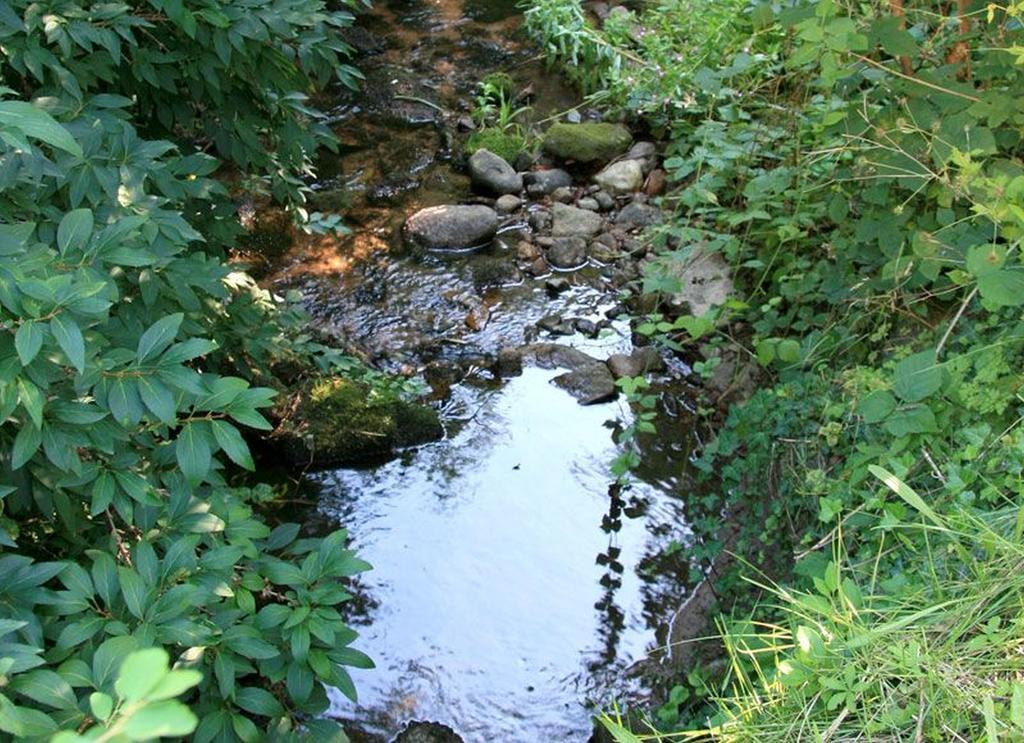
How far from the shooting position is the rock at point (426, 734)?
9.37 feet

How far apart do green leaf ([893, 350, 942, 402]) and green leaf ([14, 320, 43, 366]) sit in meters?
1.96

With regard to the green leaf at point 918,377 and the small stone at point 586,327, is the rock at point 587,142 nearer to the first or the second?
the small stone at point 586,327

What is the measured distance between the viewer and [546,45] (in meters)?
7.29

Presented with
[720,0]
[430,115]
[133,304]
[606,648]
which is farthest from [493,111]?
[133,304]

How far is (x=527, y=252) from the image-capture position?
5430mm

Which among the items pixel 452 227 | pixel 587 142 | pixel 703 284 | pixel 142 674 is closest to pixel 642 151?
pixel 587 142

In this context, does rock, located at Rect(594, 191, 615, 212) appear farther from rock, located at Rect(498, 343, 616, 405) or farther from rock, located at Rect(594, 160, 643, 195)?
rock, located at Rect(498, 343, 616, 405)

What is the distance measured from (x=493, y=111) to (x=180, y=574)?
5440 mm

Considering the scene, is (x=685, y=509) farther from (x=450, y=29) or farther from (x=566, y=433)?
(x=450, y=29)

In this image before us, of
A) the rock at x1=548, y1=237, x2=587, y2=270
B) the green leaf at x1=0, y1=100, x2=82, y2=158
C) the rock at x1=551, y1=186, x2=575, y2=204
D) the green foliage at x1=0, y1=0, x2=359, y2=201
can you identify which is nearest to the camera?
the green leaf at x1=0, y1=100, x2=82, y2=158

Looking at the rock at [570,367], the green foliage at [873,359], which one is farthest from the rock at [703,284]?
the rock at [570,367]

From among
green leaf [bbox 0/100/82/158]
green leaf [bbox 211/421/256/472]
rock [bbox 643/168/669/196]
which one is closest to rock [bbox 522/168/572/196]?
rock [bbox 643/168/669/196]

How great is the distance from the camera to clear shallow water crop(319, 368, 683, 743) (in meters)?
3.06

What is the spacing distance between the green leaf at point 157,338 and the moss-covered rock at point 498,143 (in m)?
4.74
